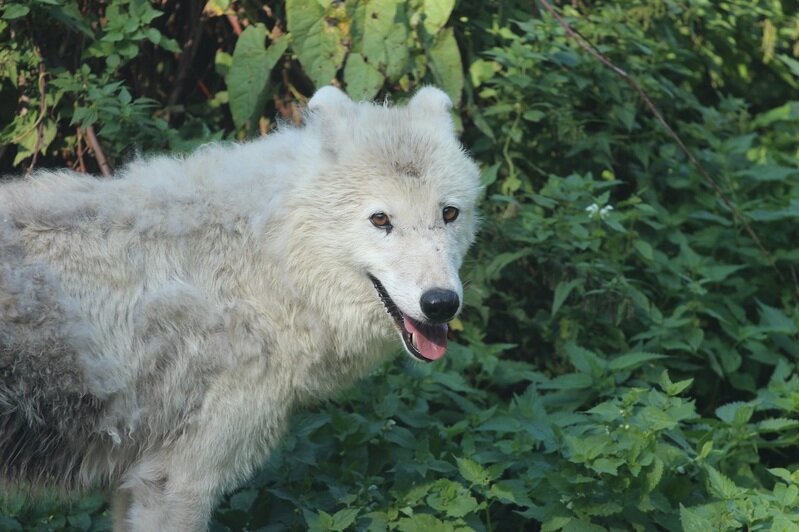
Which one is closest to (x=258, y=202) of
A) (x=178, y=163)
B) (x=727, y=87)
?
(x=178, y=163)

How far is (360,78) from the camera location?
5.79m

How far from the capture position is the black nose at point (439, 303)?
13.2 ft

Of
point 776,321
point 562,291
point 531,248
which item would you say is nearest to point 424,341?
point 562,291

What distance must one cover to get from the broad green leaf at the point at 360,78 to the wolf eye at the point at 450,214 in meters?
1.53

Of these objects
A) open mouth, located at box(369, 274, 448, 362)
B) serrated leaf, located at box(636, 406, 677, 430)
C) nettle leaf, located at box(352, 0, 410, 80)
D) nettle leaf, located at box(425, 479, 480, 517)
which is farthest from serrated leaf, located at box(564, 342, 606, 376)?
nettle leaf, located at box(352, 0, 410, 80)

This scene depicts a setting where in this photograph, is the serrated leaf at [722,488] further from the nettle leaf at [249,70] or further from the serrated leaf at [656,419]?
the nettle leaf at [249,70]

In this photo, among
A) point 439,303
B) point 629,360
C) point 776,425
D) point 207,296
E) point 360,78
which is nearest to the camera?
point 439,303

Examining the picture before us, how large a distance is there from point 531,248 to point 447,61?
1.09 metres

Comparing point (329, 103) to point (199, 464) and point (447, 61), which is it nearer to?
point (199, 464)

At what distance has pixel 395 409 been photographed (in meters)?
5.09

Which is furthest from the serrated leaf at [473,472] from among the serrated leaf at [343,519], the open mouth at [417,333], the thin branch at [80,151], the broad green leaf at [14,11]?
the broad green leaf at [14,11]

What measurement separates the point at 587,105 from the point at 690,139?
786 millimetres

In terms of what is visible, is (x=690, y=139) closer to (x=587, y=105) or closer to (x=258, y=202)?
(x=587, y=105)

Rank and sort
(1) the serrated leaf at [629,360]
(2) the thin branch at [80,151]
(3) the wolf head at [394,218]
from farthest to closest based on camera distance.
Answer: (2) the thin branch at [80,151], (1) the serrated leaf at [629,360], (3) the wolf head at [394,218]
